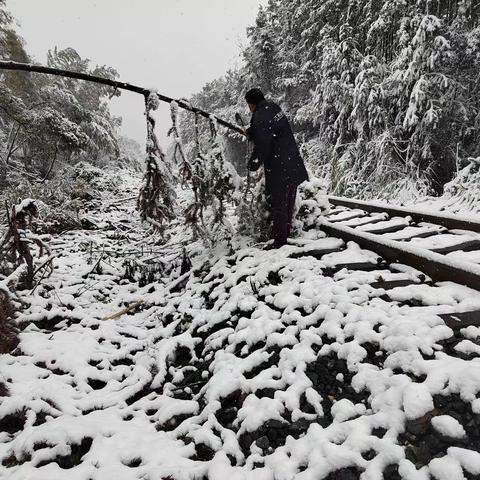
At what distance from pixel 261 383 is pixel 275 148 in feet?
9.61

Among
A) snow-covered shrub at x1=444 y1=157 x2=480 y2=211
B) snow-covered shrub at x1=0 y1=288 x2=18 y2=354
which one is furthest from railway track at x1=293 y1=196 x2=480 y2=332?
snow-covered shrub at x1=0 y1=288 x2=18 y2=354

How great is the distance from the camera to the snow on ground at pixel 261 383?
1.77m

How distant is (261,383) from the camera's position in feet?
7.70

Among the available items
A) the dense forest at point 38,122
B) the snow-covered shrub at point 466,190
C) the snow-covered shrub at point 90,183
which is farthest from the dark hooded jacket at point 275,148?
the snow-covered shrub at point 90,183

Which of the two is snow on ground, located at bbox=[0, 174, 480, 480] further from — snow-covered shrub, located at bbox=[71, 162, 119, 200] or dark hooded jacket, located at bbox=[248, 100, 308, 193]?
snow-covered shrub, located at bbox=[71, 162, 119, 200]

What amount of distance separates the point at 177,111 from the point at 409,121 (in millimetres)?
8194

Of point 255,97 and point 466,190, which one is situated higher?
point 255,97

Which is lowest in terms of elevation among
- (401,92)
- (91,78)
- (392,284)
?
(392,284)

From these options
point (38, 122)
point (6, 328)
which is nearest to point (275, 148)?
point (6, 328)

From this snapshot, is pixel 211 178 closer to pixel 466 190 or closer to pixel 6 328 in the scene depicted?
pixel 6 328

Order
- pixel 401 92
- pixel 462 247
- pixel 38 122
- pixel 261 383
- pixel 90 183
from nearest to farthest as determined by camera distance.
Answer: pixel 261 383, pixel 462 247, pixel 38 122, pixel 401 92, pixel 90 183

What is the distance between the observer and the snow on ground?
1770 mm

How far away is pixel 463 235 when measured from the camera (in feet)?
13.3

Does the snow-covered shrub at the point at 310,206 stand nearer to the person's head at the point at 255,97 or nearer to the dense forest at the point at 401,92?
the person's head at the point at 255,97
